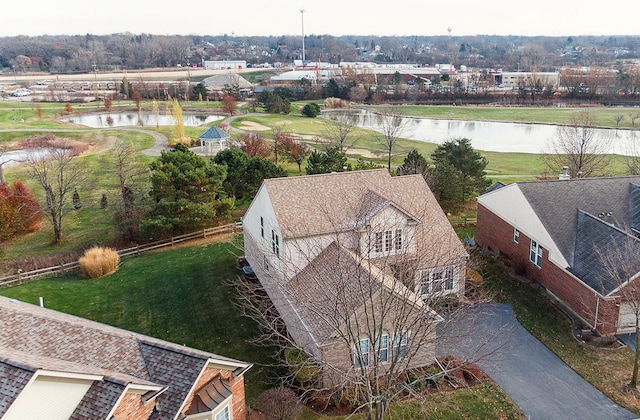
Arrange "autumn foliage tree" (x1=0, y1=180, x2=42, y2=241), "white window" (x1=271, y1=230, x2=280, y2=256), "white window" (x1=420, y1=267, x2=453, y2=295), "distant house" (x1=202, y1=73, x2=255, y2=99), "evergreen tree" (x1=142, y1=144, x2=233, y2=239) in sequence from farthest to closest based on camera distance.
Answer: "distant house" (x1=202, y1=73, x2=255, y2=99) → "autumn foliage tree" (x1=0, y1=180, x2=42, y2=241) → "evergreen tree" (x1=142, y1=144, x2=233, y2=239) → "white window" (x1=271, y1=230, x2=280, y2=256) → "white window" (x1=420, y1=267, x2=453, y2=295)

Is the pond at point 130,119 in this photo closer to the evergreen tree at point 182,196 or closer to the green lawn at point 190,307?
the evergreen tree at point 182,196

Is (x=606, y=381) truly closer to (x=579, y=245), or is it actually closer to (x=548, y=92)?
(x=579, y=245)

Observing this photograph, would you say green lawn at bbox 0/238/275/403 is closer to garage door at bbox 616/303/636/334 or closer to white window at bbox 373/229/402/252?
white window at bbox 373/229/402/252

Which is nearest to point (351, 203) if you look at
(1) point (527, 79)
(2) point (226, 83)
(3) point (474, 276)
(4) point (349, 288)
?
(4) point (349, 288)

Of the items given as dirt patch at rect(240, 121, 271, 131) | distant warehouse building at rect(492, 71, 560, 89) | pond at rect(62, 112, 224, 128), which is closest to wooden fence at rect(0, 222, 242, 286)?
dirt patch at rect(240, 121, 271, 131)

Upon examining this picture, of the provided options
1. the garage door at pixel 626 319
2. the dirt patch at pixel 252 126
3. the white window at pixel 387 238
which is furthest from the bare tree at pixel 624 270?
the dirt patch at pixel 252 126

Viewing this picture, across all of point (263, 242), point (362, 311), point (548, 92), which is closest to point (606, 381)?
point (362, 311)

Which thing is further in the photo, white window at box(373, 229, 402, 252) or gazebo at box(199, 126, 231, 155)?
gazebo at box(199, 126, 231, 155)
